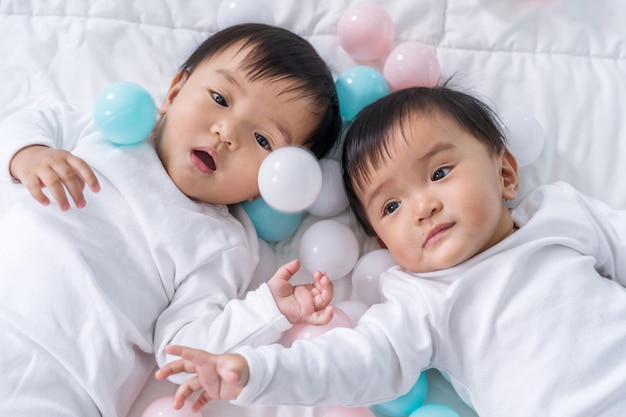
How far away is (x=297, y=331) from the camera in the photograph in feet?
3.71

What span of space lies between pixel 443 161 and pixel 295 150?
25cm

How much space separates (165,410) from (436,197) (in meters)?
0.54

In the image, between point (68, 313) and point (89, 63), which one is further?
point (89, 63)

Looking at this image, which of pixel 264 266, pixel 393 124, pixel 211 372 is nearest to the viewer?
pixel 211 372

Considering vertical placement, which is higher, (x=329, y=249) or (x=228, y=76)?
(x=228, y=76)

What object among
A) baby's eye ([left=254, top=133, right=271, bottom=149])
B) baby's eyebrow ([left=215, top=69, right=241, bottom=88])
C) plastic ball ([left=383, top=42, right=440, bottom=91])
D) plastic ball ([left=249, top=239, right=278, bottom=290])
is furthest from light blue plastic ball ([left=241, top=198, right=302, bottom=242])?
plastic ball ([left=383, top=42, right=440, bottom=91])

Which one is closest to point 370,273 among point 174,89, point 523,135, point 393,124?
point 393,124

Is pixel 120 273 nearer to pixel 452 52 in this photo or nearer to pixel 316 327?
pixel 316 327

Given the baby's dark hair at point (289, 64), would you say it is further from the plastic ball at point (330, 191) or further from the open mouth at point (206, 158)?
the open mouth at point (206, 158)

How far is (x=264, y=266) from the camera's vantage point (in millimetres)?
1230

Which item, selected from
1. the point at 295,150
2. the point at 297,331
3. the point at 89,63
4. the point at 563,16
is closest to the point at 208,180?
the point at 295,150

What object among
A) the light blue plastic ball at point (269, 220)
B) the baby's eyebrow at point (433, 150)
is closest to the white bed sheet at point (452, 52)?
the light blue plastic ball at point (269, 220)

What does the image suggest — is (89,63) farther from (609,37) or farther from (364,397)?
(609,37)

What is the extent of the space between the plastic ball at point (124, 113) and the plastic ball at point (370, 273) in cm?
46
